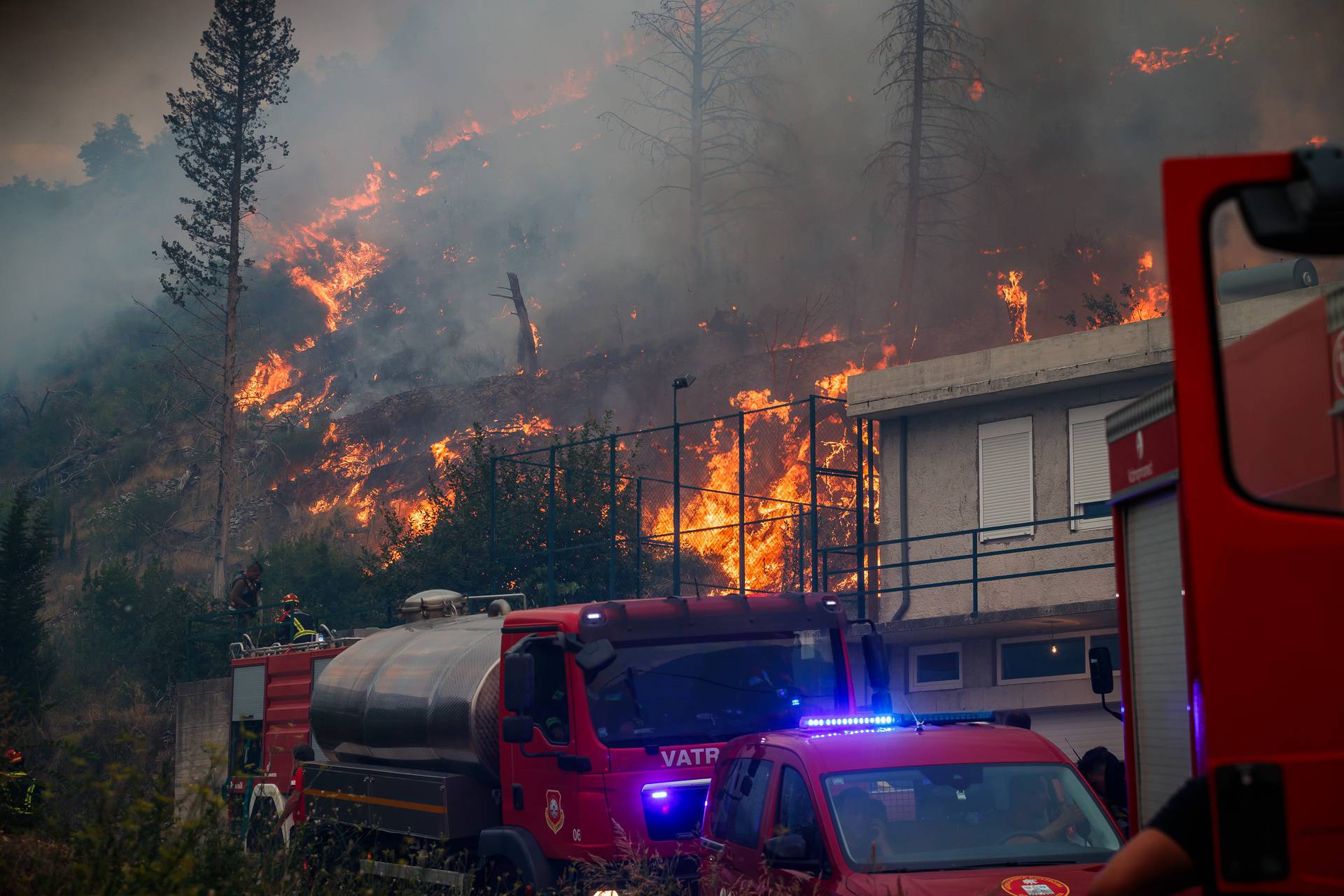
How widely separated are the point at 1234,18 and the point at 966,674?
50212mm

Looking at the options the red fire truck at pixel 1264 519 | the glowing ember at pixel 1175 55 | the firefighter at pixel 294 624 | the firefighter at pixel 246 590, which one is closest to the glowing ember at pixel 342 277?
the glowing ember at pixel 1175 55

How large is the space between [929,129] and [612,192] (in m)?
26.8

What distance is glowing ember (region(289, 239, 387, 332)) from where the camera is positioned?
84438mm

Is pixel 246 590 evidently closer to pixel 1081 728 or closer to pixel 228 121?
pixel 1081 728

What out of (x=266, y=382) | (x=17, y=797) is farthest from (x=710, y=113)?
(x=17, y=797)

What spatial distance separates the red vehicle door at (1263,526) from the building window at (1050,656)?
13.2 m

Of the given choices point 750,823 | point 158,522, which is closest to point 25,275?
point 158,522

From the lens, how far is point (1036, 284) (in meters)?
52.7

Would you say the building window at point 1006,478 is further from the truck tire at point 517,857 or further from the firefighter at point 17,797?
the firefighter at point 17,797

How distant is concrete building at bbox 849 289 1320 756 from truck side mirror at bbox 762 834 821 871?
31.0ft

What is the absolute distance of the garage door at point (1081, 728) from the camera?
15789mm

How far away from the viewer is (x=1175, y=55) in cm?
5841

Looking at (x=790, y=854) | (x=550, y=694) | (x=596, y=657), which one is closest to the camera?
(x=790, y=854)

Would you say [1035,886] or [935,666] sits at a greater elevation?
[935,666]
